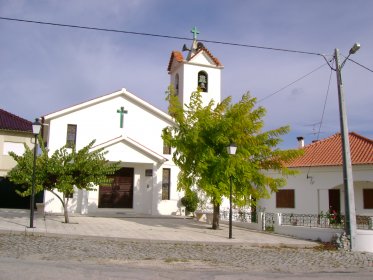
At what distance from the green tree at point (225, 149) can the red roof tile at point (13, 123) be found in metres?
14.4

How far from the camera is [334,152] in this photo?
2500cm

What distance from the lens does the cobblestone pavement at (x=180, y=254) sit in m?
10.9

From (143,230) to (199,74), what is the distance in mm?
14019

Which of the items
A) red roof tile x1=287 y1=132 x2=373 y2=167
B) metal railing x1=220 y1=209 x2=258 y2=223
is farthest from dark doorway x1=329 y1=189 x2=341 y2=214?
metal railing x1=220 y1=209 x2=258 y2=223

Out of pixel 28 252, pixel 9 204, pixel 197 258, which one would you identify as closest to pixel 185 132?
pixel 197 258

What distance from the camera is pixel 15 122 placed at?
1168 inches

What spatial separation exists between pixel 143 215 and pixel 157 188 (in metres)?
1.85

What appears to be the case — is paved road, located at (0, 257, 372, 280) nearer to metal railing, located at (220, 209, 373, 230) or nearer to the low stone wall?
the low stone wall

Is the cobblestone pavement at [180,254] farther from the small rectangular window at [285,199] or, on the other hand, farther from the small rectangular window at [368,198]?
the small rectangular window at [285,199]

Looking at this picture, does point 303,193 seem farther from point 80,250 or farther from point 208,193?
point 80,250

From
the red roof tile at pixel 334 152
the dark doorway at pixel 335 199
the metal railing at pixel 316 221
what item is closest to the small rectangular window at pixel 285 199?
the red roof tile at pixel 334 152

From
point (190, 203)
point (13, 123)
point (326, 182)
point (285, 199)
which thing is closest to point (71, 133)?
point (190, 203)

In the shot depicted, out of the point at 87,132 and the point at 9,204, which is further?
the point at 9,204

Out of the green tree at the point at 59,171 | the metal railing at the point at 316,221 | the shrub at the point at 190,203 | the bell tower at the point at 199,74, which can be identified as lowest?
the metal railing at the point at 316,221
